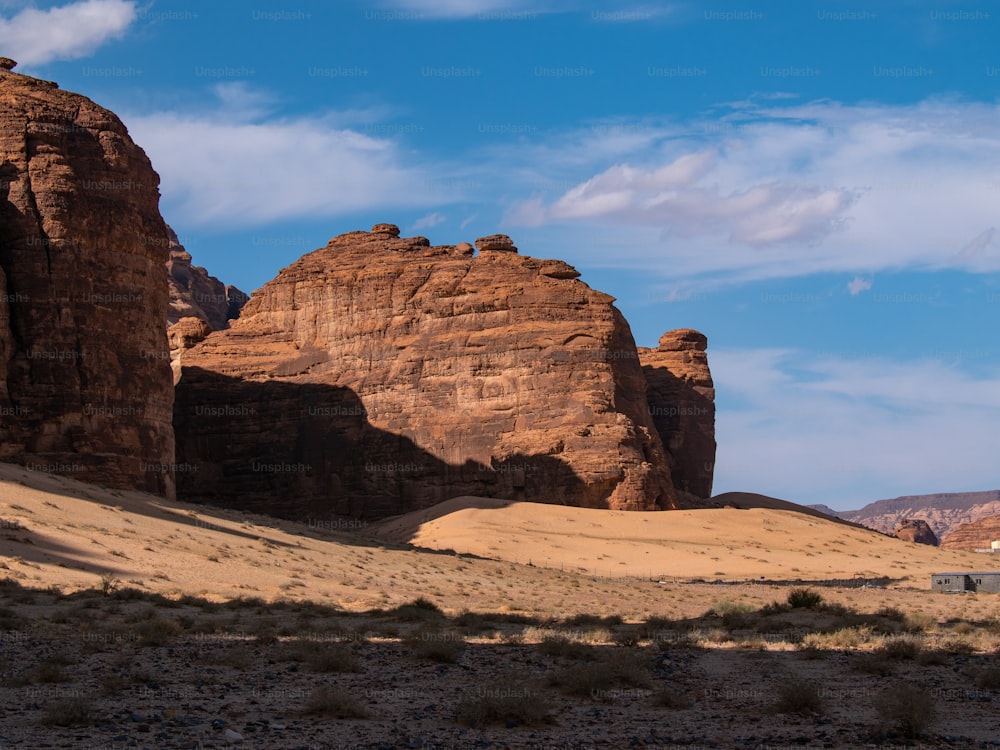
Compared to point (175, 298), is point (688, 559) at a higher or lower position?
lower

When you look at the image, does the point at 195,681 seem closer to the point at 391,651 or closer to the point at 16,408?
the point at 391,651

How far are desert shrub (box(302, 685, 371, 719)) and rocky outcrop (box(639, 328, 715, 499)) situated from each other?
64.5 metres

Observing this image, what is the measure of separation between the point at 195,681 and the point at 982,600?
70.2 feet

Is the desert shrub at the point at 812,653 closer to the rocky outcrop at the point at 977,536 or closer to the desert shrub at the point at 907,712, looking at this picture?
the desert shrub at the point at 907,712

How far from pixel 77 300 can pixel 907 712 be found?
3548cm

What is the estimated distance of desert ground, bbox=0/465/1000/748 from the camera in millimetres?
10750

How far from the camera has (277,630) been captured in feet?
56.6

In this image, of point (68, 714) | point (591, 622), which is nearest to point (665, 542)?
point (591, 622)

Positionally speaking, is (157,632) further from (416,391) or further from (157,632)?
(416,391)

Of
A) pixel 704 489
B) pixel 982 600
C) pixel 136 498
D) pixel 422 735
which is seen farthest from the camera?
pixel 704 489

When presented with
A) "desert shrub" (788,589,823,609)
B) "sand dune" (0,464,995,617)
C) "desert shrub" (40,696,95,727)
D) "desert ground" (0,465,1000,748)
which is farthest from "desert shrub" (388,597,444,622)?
"desert shrub" (40,696,95,727)

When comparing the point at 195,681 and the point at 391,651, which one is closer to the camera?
the point at 195,681

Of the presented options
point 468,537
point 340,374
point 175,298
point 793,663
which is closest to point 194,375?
point 340,374

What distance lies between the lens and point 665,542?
168 feet
